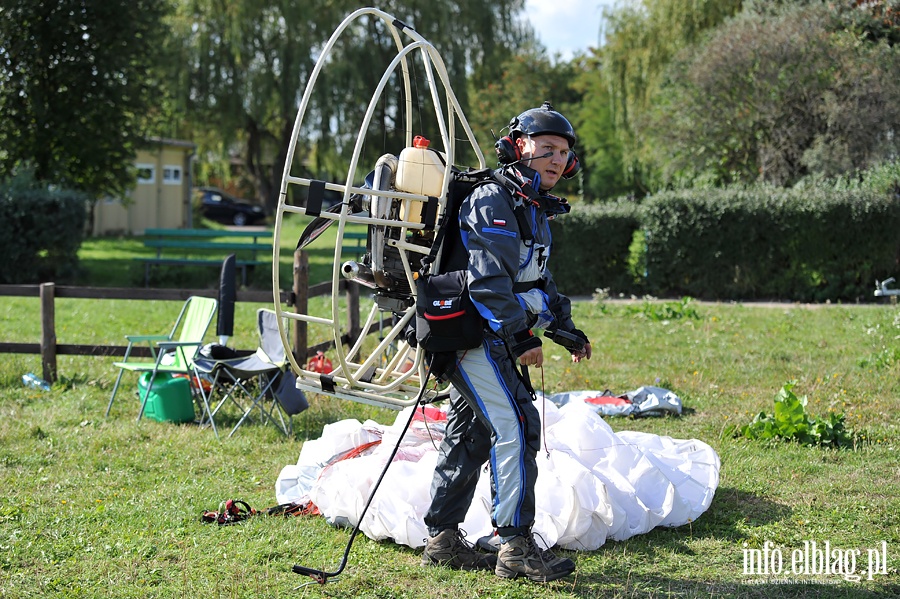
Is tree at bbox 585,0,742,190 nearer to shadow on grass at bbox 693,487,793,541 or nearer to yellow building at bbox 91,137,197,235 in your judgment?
yellow building at bbox 91,137,197,235

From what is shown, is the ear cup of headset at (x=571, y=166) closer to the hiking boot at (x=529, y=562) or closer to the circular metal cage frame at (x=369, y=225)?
the circular metal cage frame at (x=369, y=225)

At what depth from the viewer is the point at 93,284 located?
18.5 metres

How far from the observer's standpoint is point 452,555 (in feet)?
13.6

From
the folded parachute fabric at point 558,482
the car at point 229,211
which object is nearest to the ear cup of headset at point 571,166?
the folded parachute fabric at point 558,482

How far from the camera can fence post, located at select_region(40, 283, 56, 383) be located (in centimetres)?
852

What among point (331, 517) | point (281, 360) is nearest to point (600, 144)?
point (281, 360)

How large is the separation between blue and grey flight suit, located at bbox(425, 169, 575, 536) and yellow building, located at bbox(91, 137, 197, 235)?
92.4 ft

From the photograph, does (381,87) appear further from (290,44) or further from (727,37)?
(290,44)

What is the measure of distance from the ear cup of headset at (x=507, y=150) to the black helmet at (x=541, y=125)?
6cm

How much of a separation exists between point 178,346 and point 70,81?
14.8 metres

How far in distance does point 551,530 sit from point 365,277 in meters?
1.54

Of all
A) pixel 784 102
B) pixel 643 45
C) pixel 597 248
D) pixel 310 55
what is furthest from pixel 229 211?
pixel 597 248

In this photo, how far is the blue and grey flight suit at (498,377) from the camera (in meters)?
3.77

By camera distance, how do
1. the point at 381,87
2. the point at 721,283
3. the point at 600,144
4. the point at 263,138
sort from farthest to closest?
the point at 600,144 → the point at 263,138 → the point at 721,283 → the point at 381,87
